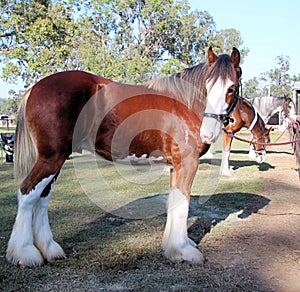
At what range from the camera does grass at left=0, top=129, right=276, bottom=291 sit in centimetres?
291

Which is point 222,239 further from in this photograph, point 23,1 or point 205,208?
point 23,1

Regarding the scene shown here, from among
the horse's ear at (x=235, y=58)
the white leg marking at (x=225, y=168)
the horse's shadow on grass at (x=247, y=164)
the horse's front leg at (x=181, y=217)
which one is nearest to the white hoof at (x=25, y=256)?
the horse's front leg at (x=181, y=217)

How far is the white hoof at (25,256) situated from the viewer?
3217 millimetres

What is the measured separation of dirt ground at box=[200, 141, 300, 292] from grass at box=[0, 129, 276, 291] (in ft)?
0.50

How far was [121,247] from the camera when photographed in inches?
148

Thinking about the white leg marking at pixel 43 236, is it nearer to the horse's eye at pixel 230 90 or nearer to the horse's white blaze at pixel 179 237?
the horse's white blaze at pixel 179 237

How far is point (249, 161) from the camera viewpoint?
1195cm

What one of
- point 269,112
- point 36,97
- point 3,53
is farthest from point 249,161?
point 3,53

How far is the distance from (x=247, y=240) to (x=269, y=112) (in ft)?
25.1

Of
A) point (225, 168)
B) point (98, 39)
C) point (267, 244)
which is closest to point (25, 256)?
point (267, 244)

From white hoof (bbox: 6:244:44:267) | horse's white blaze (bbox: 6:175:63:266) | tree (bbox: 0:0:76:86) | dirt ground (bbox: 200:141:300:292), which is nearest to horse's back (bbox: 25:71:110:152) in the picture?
horse's white blaze (bbox: 6:175:63:266)

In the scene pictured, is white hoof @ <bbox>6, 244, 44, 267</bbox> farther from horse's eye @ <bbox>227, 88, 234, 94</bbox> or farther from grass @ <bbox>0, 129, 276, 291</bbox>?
horse's eye @ <bbox>227, 88, 234, 94</bbox>

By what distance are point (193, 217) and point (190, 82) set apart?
2.28 meters

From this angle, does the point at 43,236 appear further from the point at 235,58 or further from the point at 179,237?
the point at 235,58
